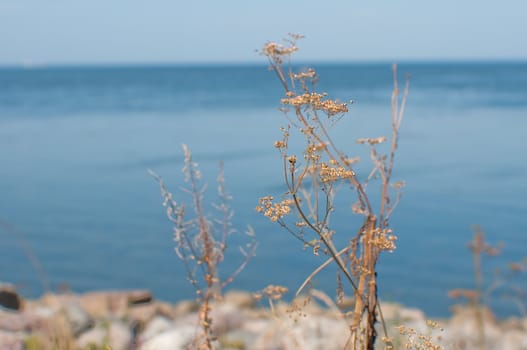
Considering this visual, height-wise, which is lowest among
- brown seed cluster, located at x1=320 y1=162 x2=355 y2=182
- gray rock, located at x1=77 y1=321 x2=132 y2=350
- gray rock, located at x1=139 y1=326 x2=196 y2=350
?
brown seed cluster, located at x1=320 y1=162 x2=355 y2=182

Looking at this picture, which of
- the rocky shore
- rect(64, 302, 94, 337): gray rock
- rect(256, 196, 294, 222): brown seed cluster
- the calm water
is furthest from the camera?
the calm water

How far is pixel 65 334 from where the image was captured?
3.89m

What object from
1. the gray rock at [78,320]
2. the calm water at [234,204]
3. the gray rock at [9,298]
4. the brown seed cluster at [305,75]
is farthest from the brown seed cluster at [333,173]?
the gray rock at [9,298]

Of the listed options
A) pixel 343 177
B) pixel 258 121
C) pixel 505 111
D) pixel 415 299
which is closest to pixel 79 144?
pixel 258 121

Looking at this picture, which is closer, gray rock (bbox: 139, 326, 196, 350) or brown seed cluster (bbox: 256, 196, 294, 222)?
brown seed cluster (bbox: 256, 196, 294, 222)

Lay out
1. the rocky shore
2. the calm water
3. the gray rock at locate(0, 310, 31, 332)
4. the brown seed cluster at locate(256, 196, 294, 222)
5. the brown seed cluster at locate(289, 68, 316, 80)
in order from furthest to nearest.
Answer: the calm water, the gray rock at locate(0, 310, 31, 332), the rocky shore, the brown seed cluster at locate(289, 68, 316, 80), the brown seed cluster at locate(256, 196, 294, 222)

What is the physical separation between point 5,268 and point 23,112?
1434 inches

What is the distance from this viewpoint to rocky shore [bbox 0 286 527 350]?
4.35m

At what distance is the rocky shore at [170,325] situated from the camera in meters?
4.35

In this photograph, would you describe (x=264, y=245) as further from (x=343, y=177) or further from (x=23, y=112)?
(x=23, y=112)

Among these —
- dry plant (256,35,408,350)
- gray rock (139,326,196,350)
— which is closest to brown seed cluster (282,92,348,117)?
dry plant (256,35,408,350)

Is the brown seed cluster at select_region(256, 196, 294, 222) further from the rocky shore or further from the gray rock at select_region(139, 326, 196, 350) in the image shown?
the gray rock at select_region(139, 326, 196, 350)

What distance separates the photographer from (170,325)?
732cm

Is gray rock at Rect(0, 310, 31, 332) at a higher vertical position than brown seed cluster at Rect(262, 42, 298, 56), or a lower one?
higher
